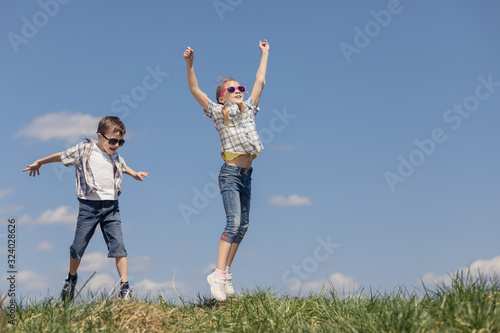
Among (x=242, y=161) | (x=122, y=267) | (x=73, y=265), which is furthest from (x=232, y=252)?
(x=73, y=265)

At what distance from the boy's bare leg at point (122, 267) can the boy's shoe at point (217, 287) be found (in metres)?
1.28

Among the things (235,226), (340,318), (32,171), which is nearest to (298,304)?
→ (340,318)

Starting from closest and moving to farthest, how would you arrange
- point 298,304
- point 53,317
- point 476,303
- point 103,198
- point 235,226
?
1. point 476,303
2. point 53,317
3. point 298,304
4. point 235,226
5. point 103,198

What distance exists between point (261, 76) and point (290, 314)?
348 cm

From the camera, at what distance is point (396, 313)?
4816 millimetres

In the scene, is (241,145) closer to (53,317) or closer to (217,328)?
(217,328)

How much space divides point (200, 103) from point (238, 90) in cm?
58

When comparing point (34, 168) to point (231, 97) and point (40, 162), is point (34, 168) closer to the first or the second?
point (40, 162)

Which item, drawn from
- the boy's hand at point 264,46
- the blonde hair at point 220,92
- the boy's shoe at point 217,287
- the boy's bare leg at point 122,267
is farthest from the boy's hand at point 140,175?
the boy's hand at point 264,46

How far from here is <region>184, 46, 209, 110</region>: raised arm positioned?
678cm

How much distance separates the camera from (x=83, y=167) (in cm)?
701

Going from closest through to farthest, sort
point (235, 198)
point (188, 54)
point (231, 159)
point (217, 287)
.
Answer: point (217, 287), point (235, 198), point (231, 159), point (188, 54)

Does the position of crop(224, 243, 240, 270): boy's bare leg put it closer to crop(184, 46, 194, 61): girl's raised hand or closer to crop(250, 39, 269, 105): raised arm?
crop(250, 39, 269, 105): raised arm

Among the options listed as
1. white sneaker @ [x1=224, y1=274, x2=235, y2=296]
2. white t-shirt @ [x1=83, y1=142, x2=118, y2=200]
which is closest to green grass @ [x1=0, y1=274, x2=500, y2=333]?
white sneaker @ [x1=224, y1=274, x2=235, y2=296]
